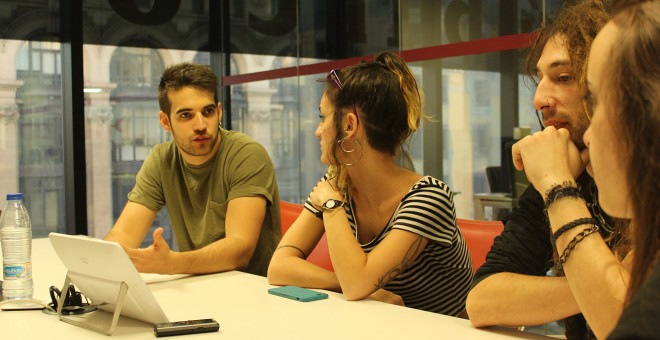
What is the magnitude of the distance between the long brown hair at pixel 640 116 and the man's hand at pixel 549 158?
0.60 m

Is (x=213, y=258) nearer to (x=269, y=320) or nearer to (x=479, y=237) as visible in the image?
(x=269, y=320)

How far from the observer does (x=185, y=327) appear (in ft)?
5.35

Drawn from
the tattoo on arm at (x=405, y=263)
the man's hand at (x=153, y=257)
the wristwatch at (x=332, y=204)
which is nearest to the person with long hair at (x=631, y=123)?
the tattoo on arm at (x=405, y=263)

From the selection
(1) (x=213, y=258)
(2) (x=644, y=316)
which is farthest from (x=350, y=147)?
(2) (x=644, y=316)

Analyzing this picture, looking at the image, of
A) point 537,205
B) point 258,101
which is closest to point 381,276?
point 537,205

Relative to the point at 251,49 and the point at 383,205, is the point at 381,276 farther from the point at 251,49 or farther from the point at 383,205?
the point at 251,49

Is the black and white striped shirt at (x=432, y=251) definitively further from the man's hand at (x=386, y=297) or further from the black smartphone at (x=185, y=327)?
the black smartphone at (x=185, y=327)

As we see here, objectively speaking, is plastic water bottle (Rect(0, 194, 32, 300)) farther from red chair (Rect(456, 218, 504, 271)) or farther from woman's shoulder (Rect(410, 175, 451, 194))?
red chair (Rect(456, 218, 504, 271))

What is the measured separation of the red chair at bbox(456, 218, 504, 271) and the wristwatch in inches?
16.2

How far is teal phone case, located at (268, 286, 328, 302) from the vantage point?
1.94 meters

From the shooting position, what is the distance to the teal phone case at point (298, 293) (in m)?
1.94

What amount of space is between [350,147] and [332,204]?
0.20 m

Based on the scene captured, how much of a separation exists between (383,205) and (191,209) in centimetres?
95

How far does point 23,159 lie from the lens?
219 inches
